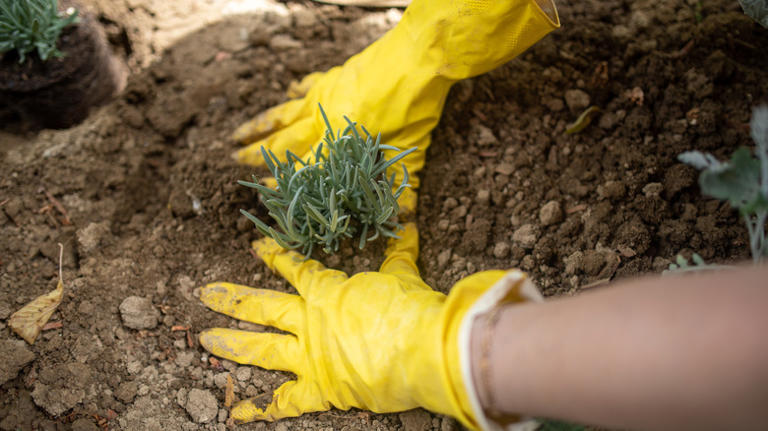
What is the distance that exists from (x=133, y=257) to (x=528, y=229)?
1443mm

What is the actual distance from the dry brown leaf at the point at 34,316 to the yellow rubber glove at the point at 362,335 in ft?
1.60

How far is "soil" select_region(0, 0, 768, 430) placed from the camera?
5.18ft

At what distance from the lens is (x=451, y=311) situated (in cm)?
119

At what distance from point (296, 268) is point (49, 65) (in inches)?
57.4

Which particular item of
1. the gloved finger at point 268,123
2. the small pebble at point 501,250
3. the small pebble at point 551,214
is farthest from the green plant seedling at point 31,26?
the small pebble at point 551,214

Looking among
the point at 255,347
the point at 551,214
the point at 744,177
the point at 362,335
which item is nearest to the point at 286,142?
the point at 255,347

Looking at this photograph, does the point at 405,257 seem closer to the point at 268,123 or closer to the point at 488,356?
the point at 488,356

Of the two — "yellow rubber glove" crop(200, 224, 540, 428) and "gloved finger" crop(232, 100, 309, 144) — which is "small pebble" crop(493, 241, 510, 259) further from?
"gloved finger" crop(232, 100, 309, 144)

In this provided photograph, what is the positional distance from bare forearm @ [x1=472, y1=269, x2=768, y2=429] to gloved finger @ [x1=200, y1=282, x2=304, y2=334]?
75 cm

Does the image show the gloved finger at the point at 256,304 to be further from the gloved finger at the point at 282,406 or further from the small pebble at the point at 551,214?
the small pebble at the point at 551,214

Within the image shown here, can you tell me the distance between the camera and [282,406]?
1.51 meters

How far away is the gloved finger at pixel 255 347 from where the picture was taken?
1556mm

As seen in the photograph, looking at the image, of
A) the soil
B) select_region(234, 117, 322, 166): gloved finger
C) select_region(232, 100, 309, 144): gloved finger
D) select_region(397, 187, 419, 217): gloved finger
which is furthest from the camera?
select_region(232, 100, 309, 144): gloved finger

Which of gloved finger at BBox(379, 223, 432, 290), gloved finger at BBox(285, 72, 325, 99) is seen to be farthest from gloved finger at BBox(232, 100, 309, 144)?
gloved finger at BBox(379, 223, 432, 290)
